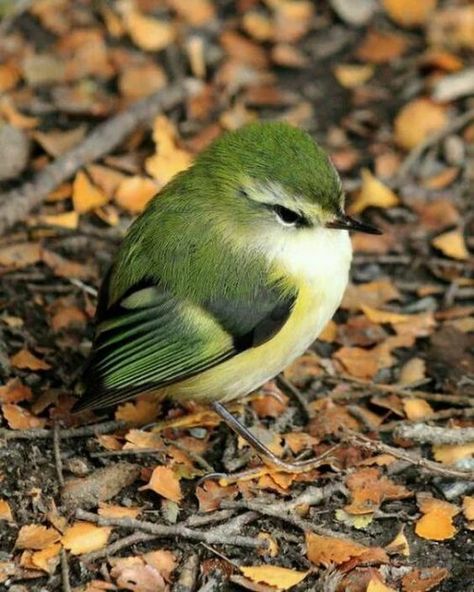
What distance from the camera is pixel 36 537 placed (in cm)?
349

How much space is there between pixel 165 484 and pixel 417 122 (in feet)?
9.13

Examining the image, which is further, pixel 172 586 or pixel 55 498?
pixel 55 498

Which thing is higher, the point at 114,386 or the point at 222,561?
the point at 114,386

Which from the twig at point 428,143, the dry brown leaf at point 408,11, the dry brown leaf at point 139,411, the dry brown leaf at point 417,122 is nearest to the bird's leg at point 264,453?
the dry brown leaf at point 139,411

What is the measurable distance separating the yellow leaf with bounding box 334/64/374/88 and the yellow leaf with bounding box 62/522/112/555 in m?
3.27

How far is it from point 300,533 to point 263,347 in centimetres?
62

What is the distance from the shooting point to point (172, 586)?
11.2ft

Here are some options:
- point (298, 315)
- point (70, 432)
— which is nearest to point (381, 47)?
point (298, 315)

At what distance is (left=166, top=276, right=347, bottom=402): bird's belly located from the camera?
3.77m

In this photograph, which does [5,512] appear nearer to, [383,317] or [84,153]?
[383,317]

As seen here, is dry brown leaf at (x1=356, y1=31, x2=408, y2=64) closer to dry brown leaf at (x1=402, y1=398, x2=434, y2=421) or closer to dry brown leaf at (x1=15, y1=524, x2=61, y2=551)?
dry brown leaf at (x1=402, y1=398, x2=434, y2=421)

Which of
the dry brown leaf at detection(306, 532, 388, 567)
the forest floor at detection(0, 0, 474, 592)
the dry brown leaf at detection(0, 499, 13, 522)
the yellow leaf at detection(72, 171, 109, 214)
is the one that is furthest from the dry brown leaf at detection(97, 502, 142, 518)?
the yellow leaf at detection(72, 171, 109, 214)

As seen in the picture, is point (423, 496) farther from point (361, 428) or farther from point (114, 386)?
point (114, 386)

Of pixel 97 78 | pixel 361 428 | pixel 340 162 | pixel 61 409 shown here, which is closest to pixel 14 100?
pixel 97 78
